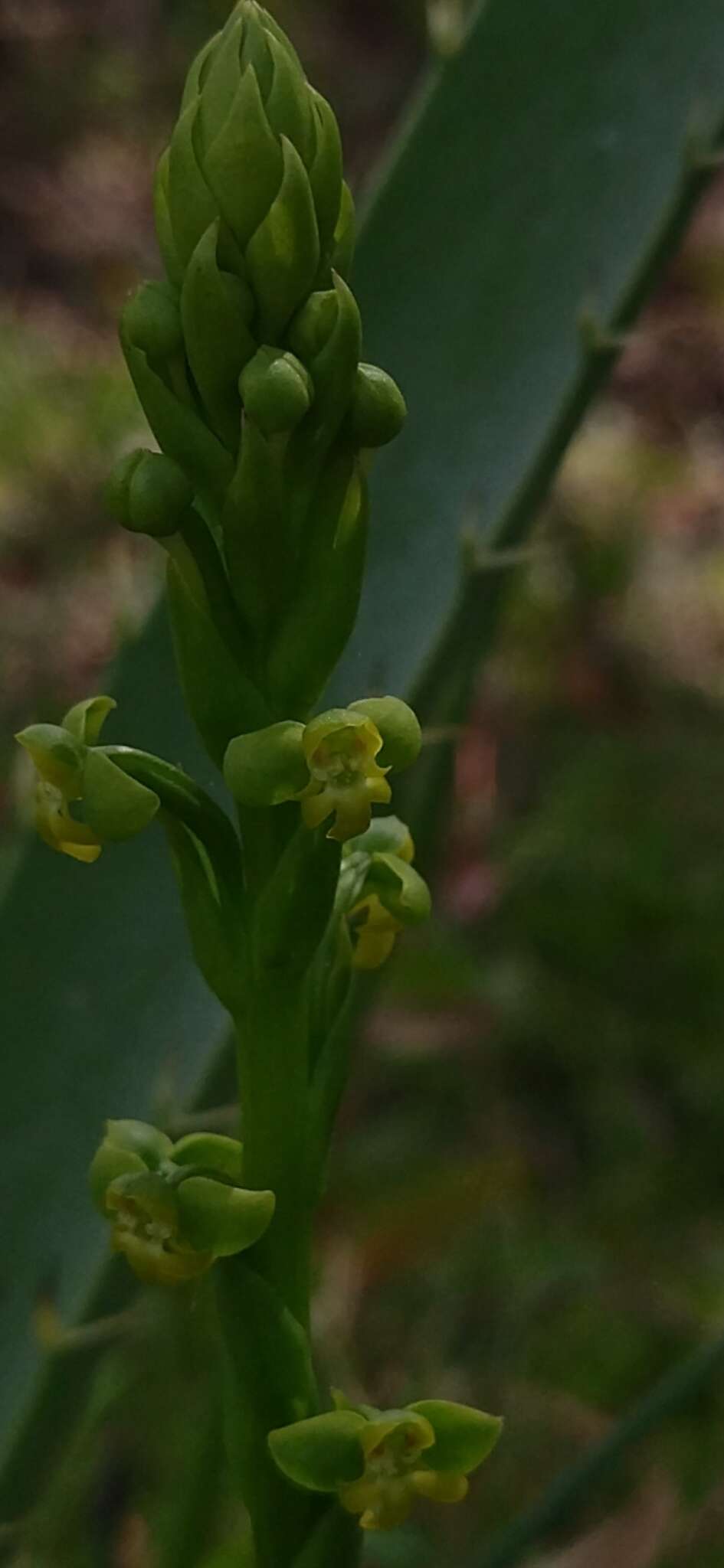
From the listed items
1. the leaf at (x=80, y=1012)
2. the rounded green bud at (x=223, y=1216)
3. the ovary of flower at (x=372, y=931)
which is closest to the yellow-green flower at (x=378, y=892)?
the ovary of flower at (x=372, y=931)

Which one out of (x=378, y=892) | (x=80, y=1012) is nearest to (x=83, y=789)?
(x=378, y=892)

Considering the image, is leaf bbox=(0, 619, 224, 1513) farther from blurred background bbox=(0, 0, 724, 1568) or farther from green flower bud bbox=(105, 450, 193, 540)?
green flower bud bbox=(105, 450, 193, 540)

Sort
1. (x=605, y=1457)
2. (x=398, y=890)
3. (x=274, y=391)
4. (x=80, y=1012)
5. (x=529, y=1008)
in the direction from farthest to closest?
1. (x=529, y=1008)
2. (x=80, y=1012)
3. (x=605, y=1457)
4. (x=398, y=890)
5. (x=274, y=391)

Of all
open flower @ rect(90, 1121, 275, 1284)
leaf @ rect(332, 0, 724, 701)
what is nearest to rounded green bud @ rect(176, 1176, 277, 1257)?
open flower @ rect(90, 1121, 275, 1284)

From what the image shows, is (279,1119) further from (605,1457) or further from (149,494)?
(605,1457)

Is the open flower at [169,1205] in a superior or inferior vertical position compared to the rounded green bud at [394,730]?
inferior

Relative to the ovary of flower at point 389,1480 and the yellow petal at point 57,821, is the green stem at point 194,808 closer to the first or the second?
the yellow petal at point 57,821

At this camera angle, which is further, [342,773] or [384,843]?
[384,843]
